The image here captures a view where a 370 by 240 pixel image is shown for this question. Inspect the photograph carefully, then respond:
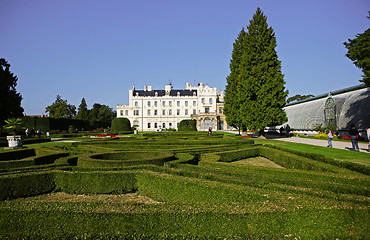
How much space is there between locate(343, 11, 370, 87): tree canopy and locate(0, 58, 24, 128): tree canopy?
112 ft

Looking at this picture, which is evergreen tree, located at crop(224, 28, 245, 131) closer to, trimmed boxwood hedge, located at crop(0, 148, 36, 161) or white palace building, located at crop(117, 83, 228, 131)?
trimmed boxwood hedge, located at crop(0, 148, 36, 161)

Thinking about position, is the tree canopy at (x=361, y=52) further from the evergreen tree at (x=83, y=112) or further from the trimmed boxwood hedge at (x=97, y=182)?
the evergreen tree at (x=83, y=112)

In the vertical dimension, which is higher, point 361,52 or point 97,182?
point 361,52

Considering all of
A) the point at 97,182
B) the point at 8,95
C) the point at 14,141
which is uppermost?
the point at 8,95

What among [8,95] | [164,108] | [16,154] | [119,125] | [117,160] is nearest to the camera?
[117,160]

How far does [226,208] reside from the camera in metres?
3.64

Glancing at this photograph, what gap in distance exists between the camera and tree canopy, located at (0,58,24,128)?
26.2 m

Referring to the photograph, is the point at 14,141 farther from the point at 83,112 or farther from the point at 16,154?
the point at 83,112

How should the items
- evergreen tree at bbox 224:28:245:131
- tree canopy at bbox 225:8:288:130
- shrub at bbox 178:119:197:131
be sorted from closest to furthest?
1. tree canopy at bbox 225:8:288:130
2. evergreen tree at bbox 224:28:245:131
3. shrub at bbox 178:119:197:131

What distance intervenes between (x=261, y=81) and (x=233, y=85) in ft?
21.3

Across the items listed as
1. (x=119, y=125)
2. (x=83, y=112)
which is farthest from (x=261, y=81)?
(x=83, y=112)

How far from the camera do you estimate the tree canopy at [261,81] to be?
84.1 ft

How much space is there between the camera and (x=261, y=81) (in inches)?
1054

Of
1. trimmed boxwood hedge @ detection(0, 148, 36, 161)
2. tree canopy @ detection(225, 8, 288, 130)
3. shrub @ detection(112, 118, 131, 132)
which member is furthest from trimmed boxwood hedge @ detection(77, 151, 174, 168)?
shrub @ detection(112, 118, 131, 132)
